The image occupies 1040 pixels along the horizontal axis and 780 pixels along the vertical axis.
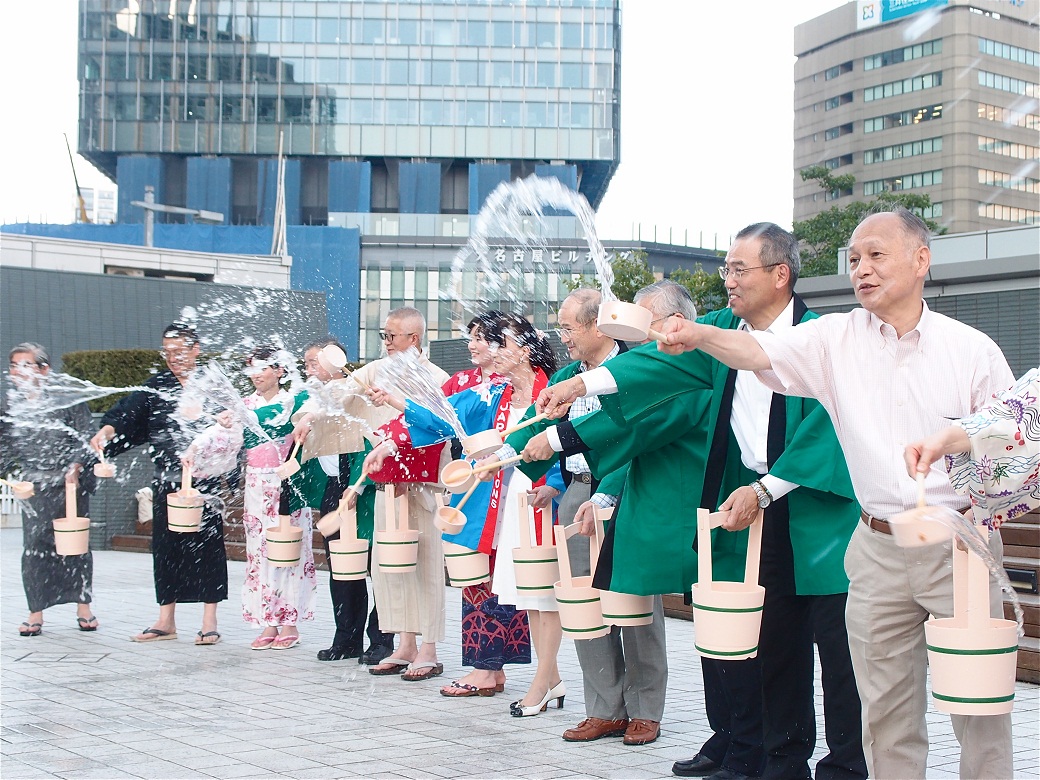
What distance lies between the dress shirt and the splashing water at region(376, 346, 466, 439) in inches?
132

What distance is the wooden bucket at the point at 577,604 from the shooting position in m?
5.12

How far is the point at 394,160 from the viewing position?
7531 cm

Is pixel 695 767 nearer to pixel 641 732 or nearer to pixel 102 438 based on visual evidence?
pixel 641 732

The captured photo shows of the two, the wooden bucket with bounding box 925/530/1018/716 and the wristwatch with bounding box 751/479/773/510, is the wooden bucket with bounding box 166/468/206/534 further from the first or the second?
the wooden bucket with bounding box 925/530/1018/716

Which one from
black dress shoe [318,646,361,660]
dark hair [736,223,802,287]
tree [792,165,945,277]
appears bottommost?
black dress shoe [318,646,361,660]

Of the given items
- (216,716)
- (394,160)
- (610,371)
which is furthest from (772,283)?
(394,160)

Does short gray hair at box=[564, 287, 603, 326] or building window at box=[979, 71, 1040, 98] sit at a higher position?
building window at box=[979, 71, 1040, 98]

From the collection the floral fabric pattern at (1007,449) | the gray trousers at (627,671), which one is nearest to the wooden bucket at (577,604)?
the gray trousers at (627,671)

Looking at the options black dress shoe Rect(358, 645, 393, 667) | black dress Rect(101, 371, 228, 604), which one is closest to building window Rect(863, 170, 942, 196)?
black dress Rect(101, 371, 228, 604)

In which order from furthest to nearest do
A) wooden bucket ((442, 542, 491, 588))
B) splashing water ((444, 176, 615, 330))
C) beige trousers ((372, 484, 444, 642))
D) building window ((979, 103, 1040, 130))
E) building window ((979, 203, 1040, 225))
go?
building window ((979, 203, 1040, 225))
building window ((979, 103, 1040, 130))
beige trousers ((372, 484, 444, 642))
wooden bucket ((442, 542, 491, 588))
splashing water ((444, 176, 615, 330))

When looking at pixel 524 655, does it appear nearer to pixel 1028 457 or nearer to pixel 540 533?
pixel 540 533

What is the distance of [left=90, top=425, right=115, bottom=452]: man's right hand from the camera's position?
8227mm

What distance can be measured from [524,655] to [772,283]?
3.13 meters

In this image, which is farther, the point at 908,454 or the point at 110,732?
the point at 110,732
